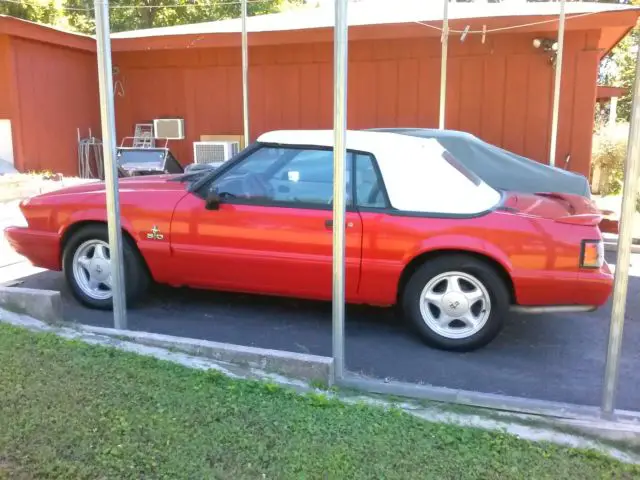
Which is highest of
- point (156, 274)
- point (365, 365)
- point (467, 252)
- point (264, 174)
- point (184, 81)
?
point (184, 81)

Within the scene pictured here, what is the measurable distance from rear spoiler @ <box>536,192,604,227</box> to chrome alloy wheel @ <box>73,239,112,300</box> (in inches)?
138

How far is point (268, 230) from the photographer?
4.64 meters

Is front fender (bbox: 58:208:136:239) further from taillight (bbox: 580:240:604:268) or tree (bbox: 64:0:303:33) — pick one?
tree (bbox: 64:0:303:33)

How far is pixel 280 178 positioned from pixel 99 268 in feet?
5.55

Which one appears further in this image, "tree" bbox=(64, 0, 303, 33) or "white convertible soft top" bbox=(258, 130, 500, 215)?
"tree" bbox=(64, 0, 303, 33)

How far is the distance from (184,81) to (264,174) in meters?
9.15

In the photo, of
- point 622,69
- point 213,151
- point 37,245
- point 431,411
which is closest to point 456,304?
point 431,411

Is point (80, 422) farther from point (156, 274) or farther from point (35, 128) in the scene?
point (35, 128)

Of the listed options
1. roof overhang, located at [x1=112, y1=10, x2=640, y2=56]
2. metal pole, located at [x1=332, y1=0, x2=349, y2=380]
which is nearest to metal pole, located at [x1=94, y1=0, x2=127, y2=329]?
metal pole, located at [x1=332, y1=0, x2=349, y2=380]

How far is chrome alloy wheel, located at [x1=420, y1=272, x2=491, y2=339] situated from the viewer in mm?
4289

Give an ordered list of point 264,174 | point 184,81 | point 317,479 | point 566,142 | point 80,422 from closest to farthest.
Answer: point 317,479, point 80,422, point 264,174, point 566,142, point 184,81

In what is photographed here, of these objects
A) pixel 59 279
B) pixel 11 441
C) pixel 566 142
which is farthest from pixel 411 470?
pixel 566 142

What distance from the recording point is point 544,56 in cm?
1063

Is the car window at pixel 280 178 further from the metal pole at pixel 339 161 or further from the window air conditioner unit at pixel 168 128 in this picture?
the window air conditioner unit at pixel 168 128
